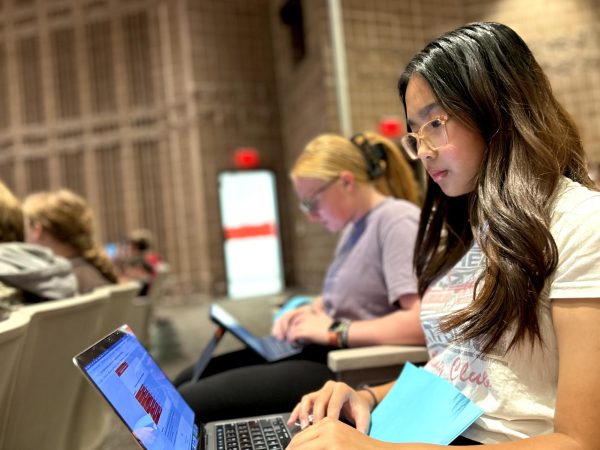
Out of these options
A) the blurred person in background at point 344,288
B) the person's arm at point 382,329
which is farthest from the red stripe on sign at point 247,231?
the person's arm at point 382,329

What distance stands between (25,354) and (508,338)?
36.6 inches

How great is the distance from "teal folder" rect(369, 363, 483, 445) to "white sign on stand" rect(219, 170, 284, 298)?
29.6ft

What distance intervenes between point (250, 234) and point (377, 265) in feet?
28.0

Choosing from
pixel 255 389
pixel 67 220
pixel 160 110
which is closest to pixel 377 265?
pixel 255 389

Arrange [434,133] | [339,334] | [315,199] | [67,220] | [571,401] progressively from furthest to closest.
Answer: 1. [67,220]
2. [315,199]
3. [339,334]
4. [434,133]
5. [571,401]

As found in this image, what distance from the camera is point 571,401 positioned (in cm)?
75

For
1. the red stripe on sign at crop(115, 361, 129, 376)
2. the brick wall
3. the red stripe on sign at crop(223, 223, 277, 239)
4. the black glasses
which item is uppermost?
the brick wall

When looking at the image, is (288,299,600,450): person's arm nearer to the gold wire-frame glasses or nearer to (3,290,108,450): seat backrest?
the gold wire-frame glasses

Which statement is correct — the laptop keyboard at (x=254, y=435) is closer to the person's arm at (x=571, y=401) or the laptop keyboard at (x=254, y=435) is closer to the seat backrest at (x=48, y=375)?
the person's arm at (x=571, y=401)

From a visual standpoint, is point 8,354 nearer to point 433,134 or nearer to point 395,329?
point 433,134

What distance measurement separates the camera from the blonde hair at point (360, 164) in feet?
6.51

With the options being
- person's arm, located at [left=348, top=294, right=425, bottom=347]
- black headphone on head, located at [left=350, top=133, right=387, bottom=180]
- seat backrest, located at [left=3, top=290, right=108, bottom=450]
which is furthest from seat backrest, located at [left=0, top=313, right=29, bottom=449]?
black headphone on head, located at [left=350, top=133, right=387, bottom=180]

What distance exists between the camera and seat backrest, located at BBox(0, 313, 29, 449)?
90 cm

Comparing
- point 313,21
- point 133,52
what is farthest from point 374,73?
point 133,52
